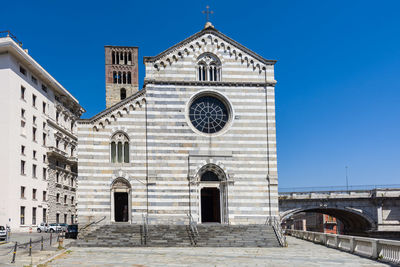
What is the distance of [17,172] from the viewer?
4612cm

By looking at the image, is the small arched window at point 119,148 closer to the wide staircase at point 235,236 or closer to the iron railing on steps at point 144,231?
the iron railing on steps at point 144,231

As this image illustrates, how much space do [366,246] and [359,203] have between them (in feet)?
94.0

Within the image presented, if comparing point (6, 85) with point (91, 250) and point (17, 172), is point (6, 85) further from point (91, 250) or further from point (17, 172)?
point (91, 250)

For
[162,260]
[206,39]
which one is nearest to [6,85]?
[206,39]

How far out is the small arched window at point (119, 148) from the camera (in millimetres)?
34969

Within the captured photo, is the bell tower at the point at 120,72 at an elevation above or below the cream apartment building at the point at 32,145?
above

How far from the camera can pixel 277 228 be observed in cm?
3344

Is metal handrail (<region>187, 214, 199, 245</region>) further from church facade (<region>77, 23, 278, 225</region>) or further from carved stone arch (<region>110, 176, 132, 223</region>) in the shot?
carved stone arch (<region>110, 176, 132, 223</region>)

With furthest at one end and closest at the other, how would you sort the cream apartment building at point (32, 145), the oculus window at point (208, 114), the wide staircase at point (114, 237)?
1. the cream apartment building at point (32, 145)
2. the oculus window at point (208, 114)
3. the wide staircase at point (114, 237)

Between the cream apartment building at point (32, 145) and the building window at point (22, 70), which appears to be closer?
the cream apartment building at point (32, 145)

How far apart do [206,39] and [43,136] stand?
25.3 meters

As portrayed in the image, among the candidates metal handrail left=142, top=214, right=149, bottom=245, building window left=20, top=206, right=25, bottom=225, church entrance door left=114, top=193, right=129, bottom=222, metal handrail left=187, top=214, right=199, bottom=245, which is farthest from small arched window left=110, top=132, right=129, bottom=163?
building window left=20, top=206, right=25, bottom=225

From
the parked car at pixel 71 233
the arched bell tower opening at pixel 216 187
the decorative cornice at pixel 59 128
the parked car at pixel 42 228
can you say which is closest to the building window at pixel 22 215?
the parked car at pixel 42 228

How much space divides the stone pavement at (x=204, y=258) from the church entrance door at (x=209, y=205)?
9.71 m
